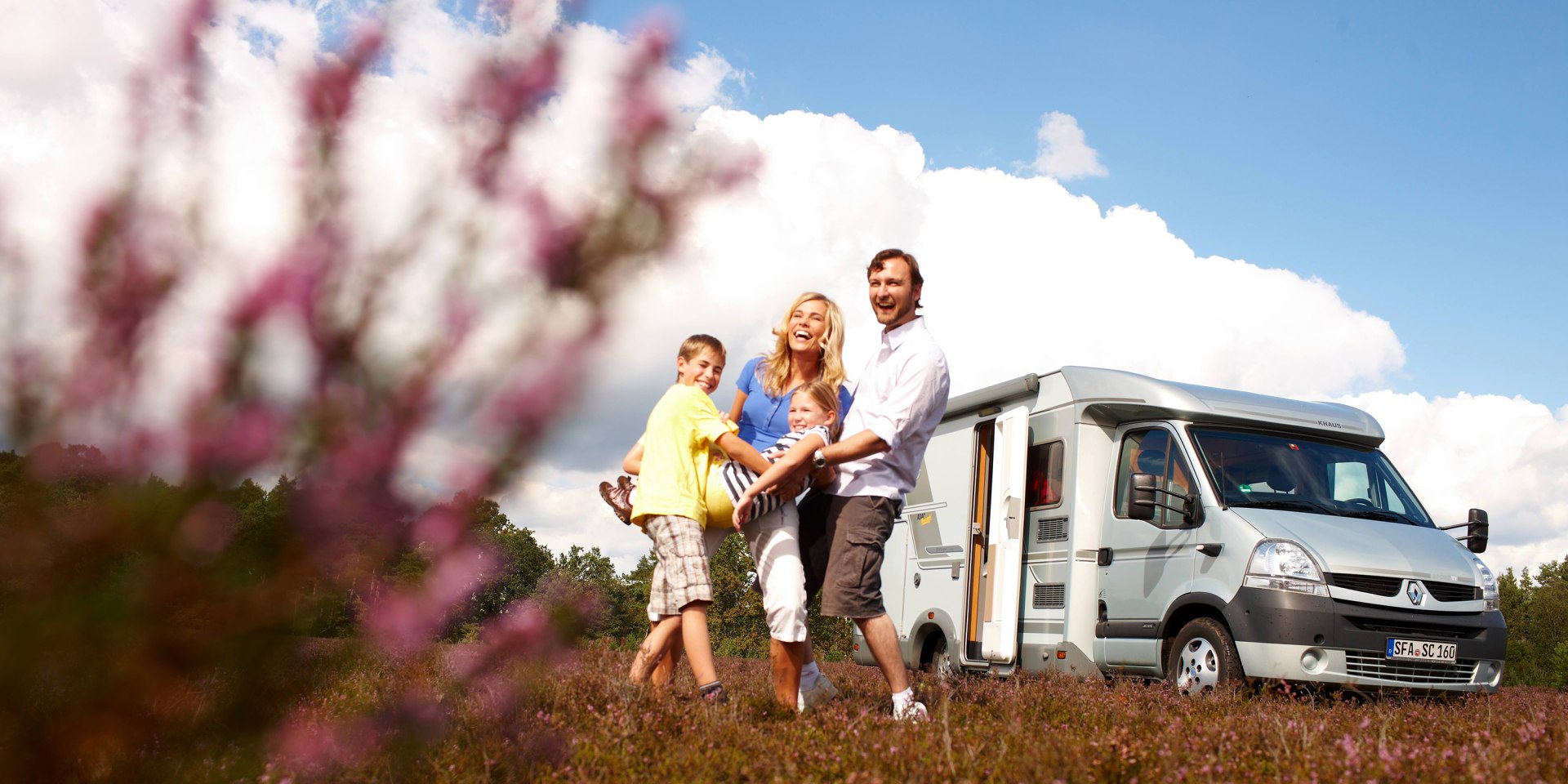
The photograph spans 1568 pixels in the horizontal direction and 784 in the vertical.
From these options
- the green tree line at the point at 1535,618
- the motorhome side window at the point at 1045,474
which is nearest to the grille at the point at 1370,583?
the motorhome side window at the point at 1045,474

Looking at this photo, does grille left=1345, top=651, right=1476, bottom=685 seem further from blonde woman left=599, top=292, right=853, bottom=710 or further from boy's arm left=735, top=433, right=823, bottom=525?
boy's arm left=735, top=433, right=823, bottom=525

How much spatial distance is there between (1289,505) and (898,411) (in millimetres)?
4659

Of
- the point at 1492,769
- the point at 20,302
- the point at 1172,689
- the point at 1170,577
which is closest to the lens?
the point at 20,302

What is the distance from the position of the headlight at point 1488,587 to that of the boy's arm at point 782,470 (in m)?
5.91

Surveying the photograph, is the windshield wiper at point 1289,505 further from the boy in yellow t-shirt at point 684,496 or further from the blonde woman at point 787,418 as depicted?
the boy in yellow t-shirt at point 684,496

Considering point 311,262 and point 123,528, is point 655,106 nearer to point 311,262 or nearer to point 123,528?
point 311,262

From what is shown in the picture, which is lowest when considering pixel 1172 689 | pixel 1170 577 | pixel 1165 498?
pixel 1172 689

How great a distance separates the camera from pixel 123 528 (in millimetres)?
997

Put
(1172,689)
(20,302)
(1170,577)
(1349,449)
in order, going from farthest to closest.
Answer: (1349,449) → (1170,577) → (1172,689) → (20,302)

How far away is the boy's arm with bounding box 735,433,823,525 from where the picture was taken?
449 centimetres

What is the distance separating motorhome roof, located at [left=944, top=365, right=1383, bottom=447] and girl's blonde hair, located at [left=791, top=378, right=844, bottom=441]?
Answer: 455cm

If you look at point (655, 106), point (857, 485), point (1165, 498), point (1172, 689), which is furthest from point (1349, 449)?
point (655, 106)

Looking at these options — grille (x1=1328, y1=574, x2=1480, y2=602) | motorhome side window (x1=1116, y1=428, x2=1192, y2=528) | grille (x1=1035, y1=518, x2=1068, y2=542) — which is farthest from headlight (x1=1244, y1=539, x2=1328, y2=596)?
grille (x1=1035, y1=518, x2=1068, y2=542)

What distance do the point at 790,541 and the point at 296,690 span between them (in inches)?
146
